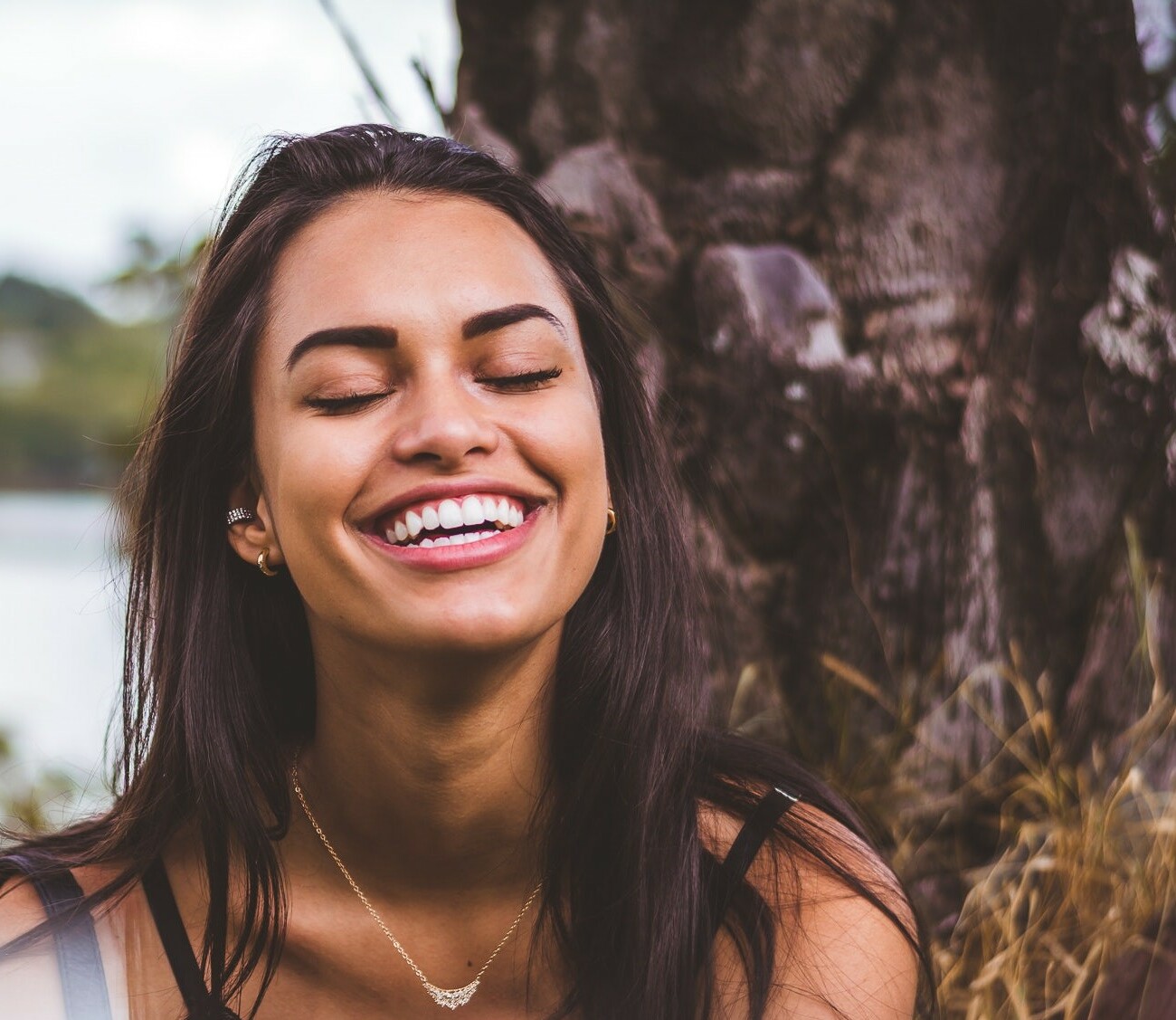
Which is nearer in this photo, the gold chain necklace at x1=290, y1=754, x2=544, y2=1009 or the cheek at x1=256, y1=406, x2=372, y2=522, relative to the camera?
the cheek at x1=256, y1=406, x2=372, y2=522

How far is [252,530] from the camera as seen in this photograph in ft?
6.68

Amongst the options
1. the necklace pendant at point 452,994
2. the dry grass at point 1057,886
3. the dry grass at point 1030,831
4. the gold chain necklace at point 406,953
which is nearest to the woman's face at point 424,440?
the gold chain necklace at point 406,953

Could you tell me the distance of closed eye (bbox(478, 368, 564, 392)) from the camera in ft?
6.01

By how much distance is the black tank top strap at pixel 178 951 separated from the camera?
198 cm

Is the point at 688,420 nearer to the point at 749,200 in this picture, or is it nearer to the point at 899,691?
the point at 749,200

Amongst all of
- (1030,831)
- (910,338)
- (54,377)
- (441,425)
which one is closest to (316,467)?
(441,425)

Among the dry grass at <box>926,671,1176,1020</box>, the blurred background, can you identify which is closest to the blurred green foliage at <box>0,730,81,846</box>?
the blurred background

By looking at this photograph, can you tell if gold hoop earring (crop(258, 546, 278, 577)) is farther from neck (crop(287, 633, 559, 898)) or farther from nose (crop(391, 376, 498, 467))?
nose (crop(391, 376, 498, 467))

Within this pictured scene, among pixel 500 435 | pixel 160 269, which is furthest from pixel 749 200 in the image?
pixel 160 269

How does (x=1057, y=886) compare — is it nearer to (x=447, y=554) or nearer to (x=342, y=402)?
(x=447, y=554)

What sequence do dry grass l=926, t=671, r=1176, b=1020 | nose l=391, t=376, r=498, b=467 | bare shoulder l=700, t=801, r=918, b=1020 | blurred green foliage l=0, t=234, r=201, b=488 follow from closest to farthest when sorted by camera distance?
nose l=391, t=376, r=498, b=467, bare shoulder l=700, t=801, r=918, b=1020, dry grass l=926, t=671, r=1176, b=1020, blurred green foliage l=0, t=234, r=201, b=488

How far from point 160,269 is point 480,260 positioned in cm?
326

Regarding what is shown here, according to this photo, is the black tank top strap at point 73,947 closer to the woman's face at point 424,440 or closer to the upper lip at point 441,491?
the woman's face at point 424,440

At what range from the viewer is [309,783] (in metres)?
2.18
